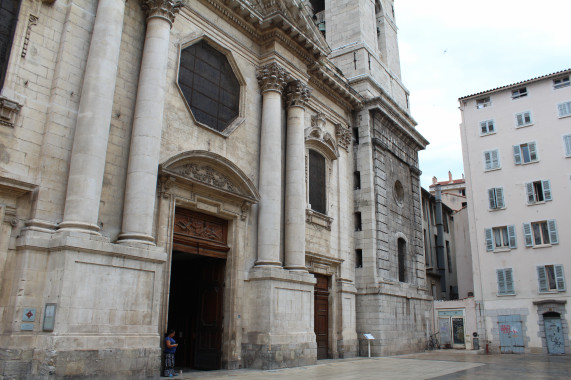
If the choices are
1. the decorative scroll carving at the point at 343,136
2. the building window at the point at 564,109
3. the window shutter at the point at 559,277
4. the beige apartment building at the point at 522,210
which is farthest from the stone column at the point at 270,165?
the building window at the point at 564,109

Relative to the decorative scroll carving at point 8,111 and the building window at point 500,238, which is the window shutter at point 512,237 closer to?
the building window at point 500,238

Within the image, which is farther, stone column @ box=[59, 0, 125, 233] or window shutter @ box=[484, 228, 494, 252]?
window shutter @ box=[484, 228, 494, 252]

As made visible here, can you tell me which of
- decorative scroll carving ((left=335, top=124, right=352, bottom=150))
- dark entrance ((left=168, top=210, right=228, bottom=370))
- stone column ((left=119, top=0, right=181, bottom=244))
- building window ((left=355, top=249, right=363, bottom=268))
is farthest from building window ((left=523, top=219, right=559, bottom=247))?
stone column ((left=119, top=0, right=181, bottom=244))

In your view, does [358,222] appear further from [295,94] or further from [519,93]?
[519,93]

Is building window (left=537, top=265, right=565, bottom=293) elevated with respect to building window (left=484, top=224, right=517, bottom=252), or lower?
lower

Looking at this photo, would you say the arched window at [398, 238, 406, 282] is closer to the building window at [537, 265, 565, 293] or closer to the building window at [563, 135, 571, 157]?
the building window at [537, 265, 565, 293]

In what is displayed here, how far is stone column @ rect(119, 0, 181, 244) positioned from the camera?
11.9 m

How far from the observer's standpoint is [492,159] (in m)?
30.0

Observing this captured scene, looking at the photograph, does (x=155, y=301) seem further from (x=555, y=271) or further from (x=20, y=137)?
(x=555, y=271)

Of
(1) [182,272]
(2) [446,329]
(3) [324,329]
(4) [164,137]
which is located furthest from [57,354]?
(2) [446,329]

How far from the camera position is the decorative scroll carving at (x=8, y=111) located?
10.4 meters

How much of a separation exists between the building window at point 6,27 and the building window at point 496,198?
26.7 meters

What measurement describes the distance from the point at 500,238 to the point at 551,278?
350 centimetres

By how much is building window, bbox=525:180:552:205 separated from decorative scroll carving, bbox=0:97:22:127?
26.9 m
